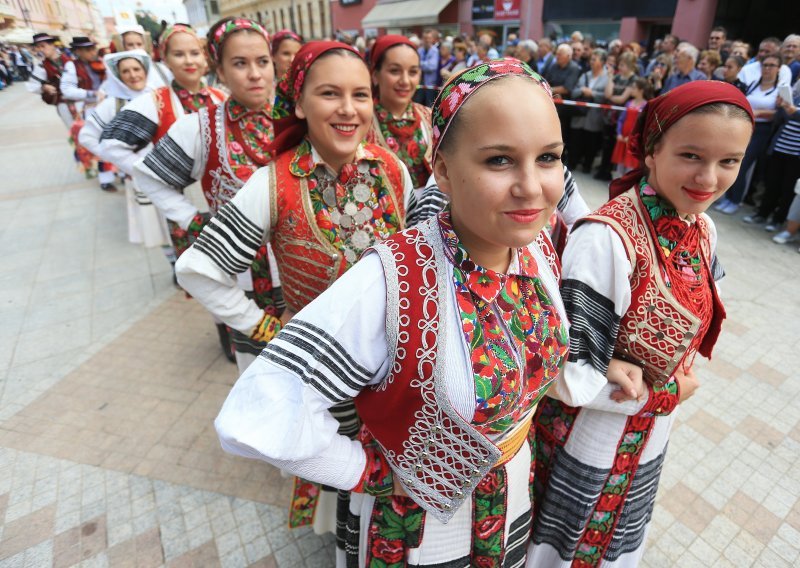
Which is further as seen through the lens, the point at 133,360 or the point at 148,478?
the point at 133,360

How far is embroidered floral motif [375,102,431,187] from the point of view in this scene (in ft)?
10.0

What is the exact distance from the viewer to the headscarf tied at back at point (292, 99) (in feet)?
5.88

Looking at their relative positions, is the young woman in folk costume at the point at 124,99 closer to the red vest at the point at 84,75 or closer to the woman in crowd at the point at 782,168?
the red vest at the point at 84,75

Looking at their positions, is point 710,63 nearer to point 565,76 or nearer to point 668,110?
point 565,76

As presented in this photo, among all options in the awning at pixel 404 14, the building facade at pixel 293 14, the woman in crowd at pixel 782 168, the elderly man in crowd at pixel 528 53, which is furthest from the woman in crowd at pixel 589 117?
the building facade at pixel 293 14

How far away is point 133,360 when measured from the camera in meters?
3.91

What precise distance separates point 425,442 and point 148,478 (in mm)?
2385

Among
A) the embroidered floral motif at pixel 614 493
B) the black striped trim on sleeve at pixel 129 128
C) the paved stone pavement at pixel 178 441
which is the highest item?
the black striped trim on sleeve at pixel 129 128

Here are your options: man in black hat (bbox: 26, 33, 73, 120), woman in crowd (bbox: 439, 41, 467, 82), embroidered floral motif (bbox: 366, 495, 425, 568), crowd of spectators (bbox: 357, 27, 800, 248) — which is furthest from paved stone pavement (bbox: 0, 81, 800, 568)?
woman in crowd (bbox: 439, 41, 467, 82)

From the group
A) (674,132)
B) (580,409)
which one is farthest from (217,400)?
(674,132)

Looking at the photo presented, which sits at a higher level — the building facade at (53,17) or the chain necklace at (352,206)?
the building facade at (53,17)

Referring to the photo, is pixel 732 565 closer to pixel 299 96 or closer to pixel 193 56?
pixel 299 96

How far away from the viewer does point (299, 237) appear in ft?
6.11

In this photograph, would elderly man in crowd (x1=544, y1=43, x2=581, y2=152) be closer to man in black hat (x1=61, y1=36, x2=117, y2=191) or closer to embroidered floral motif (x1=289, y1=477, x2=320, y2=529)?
man in black hat (x1=61, y1=36, x2=117, y2=191)
